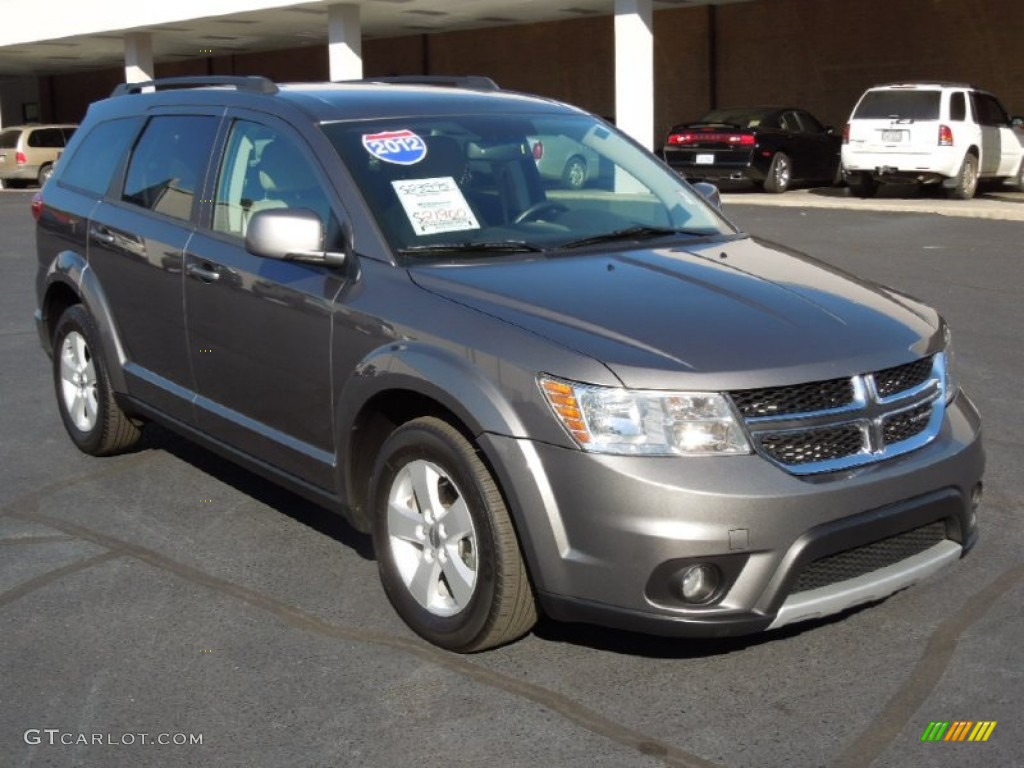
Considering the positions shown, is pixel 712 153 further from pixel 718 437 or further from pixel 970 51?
pixel 718 437

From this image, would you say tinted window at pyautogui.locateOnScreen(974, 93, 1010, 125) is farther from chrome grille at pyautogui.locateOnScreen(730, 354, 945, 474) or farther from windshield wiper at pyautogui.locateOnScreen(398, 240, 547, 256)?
chrome grille at pyautogui.locateOnScreen(730, 354, 945, 474)

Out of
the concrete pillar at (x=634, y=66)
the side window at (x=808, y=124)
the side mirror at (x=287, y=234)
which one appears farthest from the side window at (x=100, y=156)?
the side window at (x=808, y=124)

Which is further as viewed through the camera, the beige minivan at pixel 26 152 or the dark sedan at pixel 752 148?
the beige minivan at pixel 26 152

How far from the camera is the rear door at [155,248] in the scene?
5.47 m

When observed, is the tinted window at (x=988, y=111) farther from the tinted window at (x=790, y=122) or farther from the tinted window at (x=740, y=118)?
the tinted window at (x=740, y=118)

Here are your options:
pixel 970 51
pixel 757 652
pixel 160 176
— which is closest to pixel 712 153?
pixel 970 51

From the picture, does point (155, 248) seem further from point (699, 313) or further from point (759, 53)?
point (759, 53)

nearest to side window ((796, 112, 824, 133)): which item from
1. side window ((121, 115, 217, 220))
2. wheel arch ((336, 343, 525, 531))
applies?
side window ((121, 115, 217, 220))

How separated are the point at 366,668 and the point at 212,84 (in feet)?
9.40

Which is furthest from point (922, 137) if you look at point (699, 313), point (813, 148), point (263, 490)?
point (699, 313)

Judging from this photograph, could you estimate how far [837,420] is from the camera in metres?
3.79

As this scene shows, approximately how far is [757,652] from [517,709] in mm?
846

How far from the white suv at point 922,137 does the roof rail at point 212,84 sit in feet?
52.4

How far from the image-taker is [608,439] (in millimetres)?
3660
